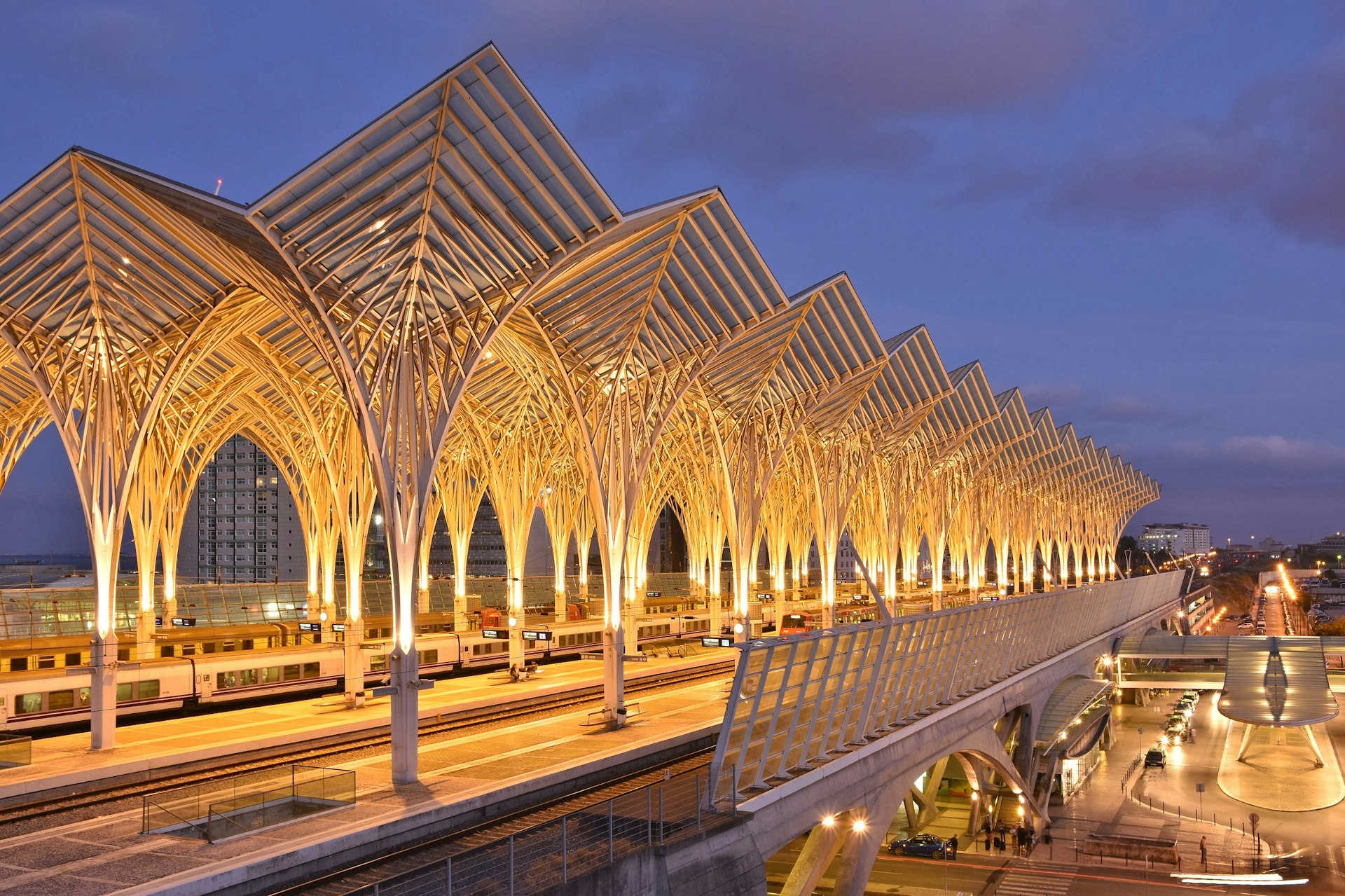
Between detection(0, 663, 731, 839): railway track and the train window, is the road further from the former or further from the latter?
the train window

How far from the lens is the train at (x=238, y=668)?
105ft

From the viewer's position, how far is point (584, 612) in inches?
2657

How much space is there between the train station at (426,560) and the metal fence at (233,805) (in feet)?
0.19


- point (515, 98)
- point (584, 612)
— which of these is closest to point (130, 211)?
point (515, 98)

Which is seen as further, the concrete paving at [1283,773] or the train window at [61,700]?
the concrete paving at [1283,773]

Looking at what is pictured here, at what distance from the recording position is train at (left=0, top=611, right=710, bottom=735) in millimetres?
32094

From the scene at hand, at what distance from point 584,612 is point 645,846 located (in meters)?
48.6

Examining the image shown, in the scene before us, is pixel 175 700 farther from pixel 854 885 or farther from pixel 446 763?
pixel 854 885

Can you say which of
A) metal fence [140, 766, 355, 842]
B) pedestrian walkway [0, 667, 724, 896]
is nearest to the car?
pedestrian walkway [0, 667, 724, 896]

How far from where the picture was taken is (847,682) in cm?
2698

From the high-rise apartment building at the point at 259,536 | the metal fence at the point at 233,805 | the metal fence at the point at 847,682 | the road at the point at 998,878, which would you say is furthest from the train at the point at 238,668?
the high-rise apartment building at the point at 259,536

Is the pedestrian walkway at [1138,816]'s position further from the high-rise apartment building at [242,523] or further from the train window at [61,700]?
the high-rise apartment building at [242,523]

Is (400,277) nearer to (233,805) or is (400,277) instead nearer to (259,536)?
(233,805)

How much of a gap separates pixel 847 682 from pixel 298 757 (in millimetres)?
13981
